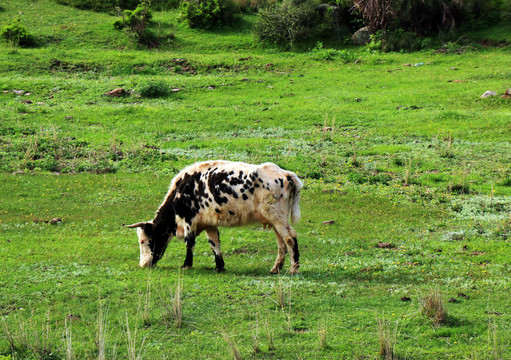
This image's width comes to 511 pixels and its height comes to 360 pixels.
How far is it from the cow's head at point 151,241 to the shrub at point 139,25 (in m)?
28.4

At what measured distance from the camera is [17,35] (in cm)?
3872

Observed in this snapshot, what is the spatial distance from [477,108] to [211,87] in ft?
46.6

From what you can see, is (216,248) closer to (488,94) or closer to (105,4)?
(488,94)

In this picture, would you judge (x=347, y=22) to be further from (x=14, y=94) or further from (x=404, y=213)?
(x=404, y=213)

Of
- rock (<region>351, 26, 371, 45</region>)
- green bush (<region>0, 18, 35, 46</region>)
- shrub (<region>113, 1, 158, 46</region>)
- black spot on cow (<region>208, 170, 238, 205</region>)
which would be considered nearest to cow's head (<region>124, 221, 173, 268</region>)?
black spot on cow (<region>208, 170, 238, 205</region>)

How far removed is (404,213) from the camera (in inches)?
696

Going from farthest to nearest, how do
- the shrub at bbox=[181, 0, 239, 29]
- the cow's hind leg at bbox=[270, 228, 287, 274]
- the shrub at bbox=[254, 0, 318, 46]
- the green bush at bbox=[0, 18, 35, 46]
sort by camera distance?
the shrub at bbox=[181, 0, 239, 29]
the shrub at bbox=[254, 0, 318, 46]
the green bush at bbox=[0, 18, 35, 46]
the cow's hind leg at bbox=[270, 228, 287, 274]

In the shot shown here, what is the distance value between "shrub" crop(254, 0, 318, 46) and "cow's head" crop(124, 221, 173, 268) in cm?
2775

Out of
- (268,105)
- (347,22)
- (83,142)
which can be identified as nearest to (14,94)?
(83,142)

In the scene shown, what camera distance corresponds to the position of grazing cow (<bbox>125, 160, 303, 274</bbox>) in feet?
40.6

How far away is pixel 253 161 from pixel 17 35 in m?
Answer: 24.2

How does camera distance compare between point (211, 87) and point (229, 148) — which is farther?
point (211, 87)

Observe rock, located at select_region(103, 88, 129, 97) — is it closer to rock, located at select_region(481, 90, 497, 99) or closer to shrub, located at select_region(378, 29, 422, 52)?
shrub, located at select_region(378, 29, 422, 52)

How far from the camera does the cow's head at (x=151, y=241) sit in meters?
13.5
